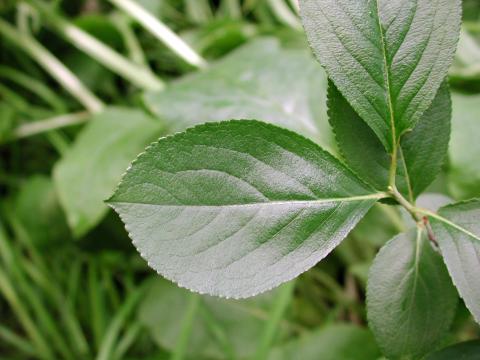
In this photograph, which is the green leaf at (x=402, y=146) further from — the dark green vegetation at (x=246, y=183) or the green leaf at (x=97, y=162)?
the green leaf at (x=97, y=162)

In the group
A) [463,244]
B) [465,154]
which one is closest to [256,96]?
[465,154]

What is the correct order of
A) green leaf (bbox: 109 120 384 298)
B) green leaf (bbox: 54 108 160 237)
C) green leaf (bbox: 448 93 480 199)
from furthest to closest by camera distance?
1. green leaf (bbox: 54 108 160 237)
2. green leaf (bbox: 448 93 480 199)
3. green leaf (bbox: 109 120 384 298)

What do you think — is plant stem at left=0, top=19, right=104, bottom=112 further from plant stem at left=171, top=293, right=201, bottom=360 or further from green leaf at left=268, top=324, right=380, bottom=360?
green leaf at left=268, top=324, right=380, bottom=360

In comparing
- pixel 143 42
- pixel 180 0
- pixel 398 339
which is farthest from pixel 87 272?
pixel 398 339

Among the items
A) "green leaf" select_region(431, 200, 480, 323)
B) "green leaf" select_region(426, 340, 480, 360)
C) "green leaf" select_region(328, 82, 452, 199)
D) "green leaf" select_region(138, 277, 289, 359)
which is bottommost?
"green leaf" select_region(138, 277, 289, 359)

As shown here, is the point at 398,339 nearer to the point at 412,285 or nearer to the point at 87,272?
the point at 412,285

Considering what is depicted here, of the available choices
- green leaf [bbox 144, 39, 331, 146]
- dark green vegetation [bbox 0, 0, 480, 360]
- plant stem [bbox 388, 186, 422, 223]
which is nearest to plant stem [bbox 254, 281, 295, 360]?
dark green vegetation [bbox 0, 0, 480, 360]
